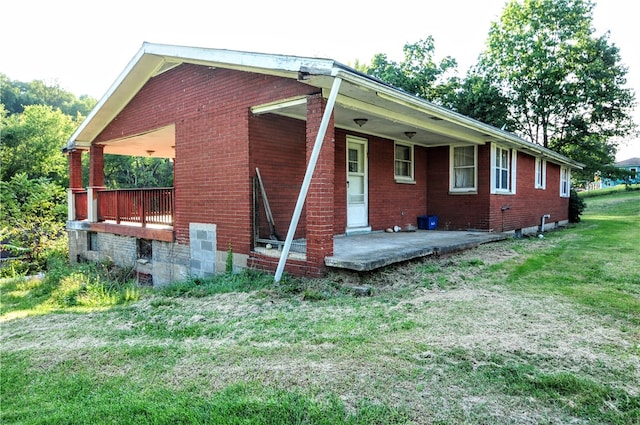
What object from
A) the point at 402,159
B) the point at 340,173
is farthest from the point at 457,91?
the point at 340,173

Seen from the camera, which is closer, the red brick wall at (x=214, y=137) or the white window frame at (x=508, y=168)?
the red brick wall at (x=214, y=137)

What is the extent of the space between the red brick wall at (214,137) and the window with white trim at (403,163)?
5091mm

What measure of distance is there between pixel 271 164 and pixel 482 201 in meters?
6.20

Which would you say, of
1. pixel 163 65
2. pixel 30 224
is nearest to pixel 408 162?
pixel 163 65

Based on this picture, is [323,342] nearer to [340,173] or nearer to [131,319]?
[131,319]

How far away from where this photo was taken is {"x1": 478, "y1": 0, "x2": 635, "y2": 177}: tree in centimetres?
2288

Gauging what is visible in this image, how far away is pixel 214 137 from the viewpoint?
7512mm

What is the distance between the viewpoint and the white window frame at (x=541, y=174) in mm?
14297

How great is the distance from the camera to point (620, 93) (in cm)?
2273

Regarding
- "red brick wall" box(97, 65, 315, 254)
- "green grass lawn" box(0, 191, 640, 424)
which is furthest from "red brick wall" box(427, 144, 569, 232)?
"red brick wall" box(97, 65, 315, 254)

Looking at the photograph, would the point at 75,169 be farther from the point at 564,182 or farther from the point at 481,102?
the point at 481,102

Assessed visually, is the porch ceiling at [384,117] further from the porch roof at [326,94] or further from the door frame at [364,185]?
the door frame at [364,185]

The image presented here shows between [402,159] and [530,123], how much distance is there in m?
19.0

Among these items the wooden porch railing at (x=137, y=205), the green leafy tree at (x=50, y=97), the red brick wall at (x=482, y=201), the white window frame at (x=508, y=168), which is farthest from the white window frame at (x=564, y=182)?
the green leafy tree at (x=50, y=97)
